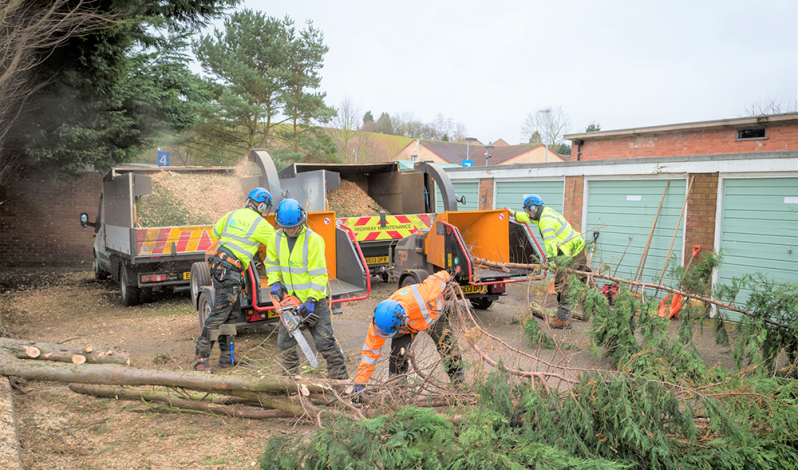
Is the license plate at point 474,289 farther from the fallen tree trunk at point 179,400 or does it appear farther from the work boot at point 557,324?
the fallen tree trunk at point 179,400

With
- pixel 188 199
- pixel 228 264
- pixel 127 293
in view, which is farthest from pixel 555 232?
pixel 127 293

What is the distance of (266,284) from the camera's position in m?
6.41

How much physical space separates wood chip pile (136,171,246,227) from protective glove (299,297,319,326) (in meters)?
4.56

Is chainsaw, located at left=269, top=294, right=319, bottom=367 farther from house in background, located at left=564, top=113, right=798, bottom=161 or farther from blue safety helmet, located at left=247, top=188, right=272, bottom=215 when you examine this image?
house in background, located at left=564, top=113, right=798, bottom=161

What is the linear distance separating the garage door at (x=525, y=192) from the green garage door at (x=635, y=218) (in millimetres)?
805

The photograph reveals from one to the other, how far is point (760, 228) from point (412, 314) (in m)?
6.16

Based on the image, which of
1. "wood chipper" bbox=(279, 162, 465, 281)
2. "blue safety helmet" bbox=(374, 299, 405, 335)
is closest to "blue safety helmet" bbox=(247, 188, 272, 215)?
"blue safety helmet" bbox=(374, 299, 405, 335)

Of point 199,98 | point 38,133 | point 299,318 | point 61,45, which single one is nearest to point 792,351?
point 299,318

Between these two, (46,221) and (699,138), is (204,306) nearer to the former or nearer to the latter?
(46,221)

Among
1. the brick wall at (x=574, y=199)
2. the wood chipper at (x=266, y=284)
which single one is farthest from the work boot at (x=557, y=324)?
the brick wall at (x=574, y=199)

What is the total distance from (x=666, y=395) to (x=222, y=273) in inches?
153

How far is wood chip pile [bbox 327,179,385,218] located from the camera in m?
9.12

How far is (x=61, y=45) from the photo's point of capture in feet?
25.1

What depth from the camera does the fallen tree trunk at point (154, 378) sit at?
3672 mm
